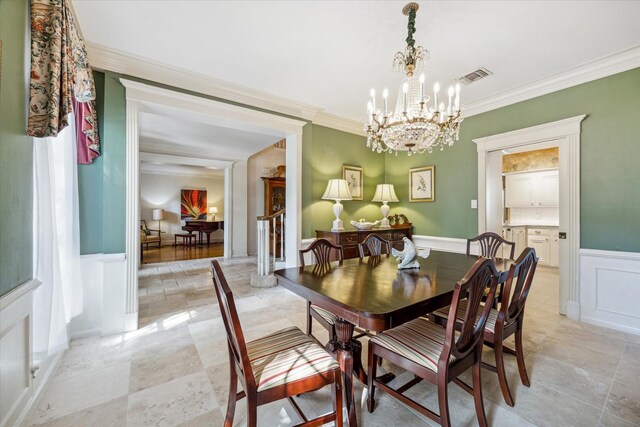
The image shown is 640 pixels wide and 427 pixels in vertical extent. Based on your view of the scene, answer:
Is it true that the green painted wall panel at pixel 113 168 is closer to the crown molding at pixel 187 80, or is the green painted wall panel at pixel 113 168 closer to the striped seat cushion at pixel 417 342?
the crown molding at pixel 187 80

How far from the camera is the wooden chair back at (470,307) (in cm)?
116

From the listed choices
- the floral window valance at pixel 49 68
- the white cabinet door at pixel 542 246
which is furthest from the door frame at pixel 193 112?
the white cabinet door at pixel 542 246

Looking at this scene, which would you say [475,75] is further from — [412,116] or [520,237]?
[520,237]

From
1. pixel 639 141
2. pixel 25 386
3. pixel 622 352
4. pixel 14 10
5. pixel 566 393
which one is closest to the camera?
pixel 14 10

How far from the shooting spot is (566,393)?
1676 millimetres

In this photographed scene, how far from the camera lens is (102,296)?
8.20ft

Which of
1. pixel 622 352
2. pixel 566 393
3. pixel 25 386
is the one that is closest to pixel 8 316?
pixel 25 386

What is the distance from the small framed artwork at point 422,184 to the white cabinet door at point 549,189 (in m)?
3.29

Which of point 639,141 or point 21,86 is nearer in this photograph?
point 21,86

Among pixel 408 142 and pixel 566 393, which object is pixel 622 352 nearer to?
pixel 566 393

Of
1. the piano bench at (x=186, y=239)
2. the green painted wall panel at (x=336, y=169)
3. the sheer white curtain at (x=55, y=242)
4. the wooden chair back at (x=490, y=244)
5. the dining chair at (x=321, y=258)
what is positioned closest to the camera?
the sheer white curtain at (x=55, y=242)

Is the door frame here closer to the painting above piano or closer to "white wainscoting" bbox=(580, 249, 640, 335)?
"white wainscoting" bbox=(580, 249, 640, 335)

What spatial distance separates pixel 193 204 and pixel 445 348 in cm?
969

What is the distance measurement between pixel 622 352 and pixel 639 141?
2006 mm
